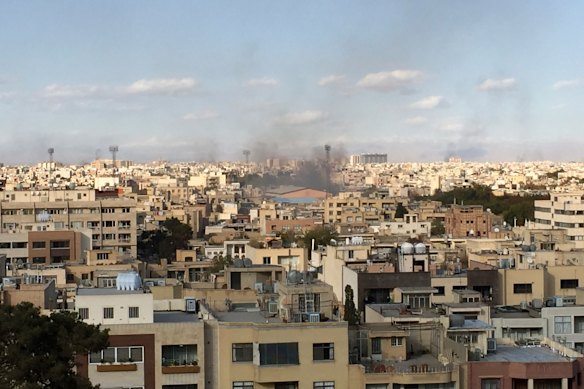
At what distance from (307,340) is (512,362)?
9.55ft

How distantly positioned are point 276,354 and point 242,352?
49 cm

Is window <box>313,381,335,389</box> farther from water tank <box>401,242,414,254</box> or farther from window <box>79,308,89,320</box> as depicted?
water tank <box>401,242,414,254</box>

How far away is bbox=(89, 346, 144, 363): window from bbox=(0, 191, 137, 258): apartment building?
3434 centimetres

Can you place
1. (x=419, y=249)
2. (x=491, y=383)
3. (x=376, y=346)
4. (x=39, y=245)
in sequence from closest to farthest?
(x=491, y=383) → (x=376, y=346) → (x=419, y=249) → (x=39, y=245)

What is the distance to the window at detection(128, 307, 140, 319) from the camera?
20.1 m

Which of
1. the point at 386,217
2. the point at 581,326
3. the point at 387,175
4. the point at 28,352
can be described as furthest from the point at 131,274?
the point at 387,175

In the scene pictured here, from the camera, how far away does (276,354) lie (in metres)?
19.1

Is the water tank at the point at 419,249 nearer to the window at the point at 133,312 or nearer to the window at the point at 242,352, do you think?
the window at the point at 133,312

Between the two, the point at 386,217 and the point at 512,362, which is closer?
the point at 512,362

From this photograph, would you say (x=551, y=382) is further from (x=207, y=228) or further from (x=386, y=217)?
(x=386, y=217)

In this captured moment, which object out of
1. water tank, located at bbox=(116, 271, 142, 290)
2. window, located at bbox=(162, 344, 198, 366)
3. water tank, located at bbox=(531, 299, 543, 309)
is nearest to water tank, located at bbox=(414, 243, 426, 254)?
water tank, located at bbox=(531, 299, 543, 309)

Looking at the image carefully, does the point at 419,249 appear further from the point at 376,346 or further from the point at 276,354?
the point at 276,354

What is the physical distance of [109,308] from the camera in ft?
66.9

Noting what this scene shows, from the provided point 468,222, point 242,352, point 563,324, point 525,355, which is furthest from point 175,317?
point 468,222
